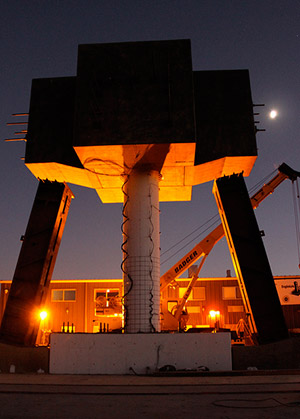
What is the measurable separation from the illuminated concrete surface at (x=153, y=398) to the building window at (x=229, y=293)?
27.4 m

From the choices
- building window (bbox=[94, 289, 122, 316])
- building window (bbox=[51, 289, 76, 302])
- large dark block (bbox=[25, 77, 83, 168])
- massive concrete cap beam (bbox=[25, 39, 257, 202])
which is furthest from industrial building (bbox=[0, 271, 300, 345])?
large dark block (bbox=[25, 77, 83, 168])

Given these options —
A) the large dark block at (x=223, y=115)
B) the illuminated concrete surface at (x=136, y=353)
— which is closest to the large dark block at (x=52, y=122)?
the large dark block at (x=223, y=115)

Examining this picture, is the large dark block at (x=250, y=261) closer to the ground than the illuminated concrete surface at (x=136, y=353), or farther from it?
farther from it

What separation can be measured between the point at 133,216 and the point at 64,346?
6010 millimetres

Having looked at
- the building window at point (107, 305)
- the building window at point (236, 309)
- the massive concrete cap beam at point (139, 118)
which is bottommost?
the building window at point (107, 305)

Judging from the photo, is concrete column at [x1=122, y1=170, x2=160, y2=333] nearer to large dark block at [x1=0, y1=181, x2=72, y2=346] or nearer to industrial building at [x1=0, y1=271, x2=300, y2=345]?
large dark block at [x1=0, y1=181, x2=72, y2=346]

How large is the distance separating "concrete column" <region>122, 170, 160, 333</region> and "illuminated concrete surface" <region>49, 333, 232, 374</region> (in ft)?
8.63

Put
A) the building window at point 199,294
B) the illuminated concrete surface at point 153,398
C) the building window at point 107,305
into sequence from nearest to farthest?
the illuminated concrete surface at point 153,398 < the building window at point 107,305 < the building window at point 199,294

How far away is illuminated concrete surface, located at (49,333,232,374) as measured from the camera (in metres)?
15.0

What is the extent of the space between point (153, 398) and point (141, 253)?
30.6 feet

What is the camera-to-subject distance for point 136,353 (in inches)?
591

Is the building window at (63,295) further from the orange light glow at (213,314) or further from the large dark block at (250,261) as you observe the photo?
the large dark block at (250,261)

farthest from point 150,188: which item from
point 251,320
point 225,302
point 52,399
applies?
point 225,302

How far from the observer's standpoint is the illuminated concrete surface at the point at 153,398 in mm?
7832
